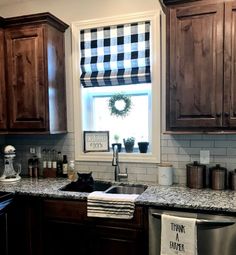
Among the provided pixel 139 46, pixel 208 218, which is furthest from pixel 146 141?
pixel 208 218

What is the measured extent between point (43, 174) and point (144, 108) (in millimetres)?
1236

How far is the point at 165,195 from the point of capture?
7.11 ft

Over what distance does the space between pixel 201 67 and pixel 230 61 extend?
0.67 ft

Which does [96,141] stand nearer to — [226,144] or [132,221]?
[132,221]

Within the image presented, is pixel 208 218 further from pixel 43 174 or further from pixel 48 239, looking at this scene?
pixel 43 174

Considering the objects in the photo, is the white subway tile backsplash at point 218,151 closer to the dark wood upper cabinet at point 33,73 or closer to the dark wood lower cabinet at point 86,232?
the dark wood lower cabinet at point 86,232

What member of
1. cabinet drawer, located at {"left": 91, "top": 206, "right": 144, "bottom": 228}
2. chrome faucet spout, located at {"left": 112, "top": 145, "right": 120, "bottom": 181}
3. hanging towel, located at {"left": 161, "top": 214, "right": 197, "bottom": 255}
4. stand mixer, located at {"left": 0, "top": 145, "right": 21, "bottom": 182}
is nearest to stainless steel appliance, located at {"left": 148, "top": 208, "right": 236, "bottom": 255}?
hanging towel, located at {"left": 161, "top": 214, "right": 197, "bottom": 255}

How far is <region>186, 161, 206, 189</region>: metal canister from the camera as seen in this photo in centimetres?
235

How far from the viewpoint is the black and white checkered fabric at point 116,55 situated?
2635mm

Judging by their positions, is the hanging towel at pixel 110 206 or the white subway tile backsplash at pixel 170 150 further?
the white subway tile backsplash at pixel 170 150

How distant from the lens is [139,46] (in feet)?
8.69

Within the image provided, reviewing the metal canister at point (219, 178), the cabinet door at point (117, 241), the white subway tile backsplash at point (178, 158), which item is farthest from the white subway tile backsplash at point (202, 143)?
the cabinet door at point (117, 241)

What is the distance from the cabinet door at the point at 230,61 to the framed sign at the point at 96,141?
1207 millimetres

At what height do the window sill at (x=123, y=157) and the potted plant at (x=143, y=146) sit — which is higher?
the potted plant at (x=143, y=146)
